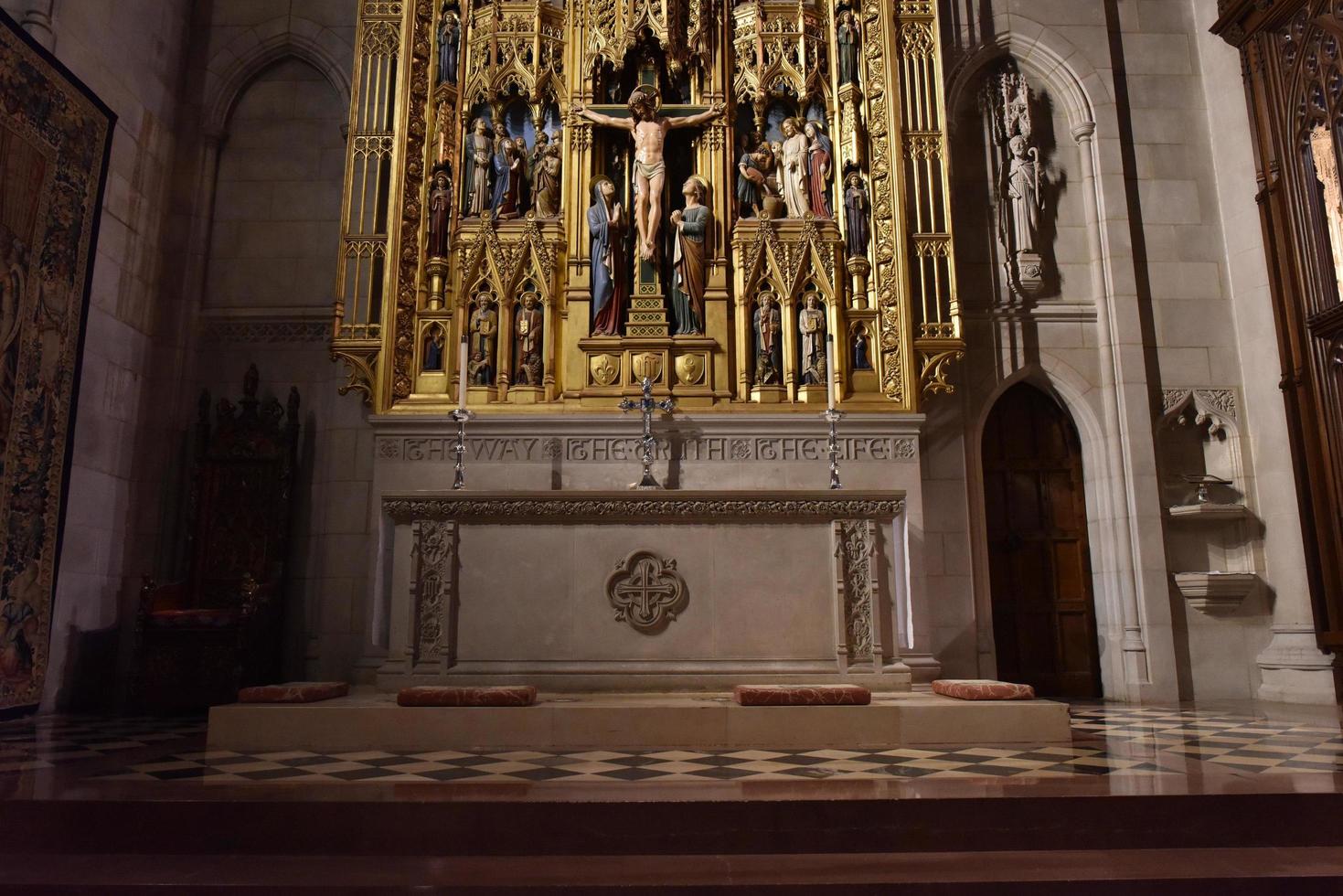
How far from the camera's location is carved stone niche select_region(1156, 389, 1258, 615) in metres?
9.49

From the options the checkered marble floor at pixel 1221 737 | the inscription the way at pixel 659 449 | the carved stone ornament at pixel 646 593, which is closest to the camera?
the checkered marble floor at pixel 1221 737

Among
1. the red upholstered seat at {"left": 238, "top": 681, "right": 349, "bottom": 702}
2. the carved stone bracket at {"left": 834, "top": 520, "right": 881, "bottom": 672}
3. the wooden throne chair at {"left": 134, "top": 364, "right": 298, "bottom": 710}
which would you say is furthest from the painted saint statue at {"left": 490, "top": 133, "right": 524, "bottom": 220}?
the red upholstered seat at {"left": 238, "top": 681, "right": 349, "bottom": 702}

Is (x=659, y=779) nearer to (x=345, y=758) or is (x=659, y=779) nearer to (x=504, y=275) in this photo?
(x=345, y=758)

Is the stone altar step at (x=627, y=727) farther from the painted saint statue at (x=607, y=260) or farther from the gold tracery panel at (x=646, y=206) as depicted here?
the painted saint statue at (x=607, y=260)

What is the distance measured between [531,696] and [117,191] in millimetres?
6947

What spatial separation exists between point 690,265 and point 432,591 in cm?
404

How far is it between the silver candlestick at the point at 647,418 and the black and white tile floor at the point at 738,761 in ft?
9.08

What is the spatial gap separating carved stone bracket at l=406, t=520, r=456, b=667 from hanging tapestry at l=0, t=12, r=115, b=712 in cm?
330

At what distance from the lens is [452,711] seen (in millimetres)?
5969

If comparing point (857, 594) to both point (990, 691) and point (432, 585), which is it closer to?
point (990, 691)

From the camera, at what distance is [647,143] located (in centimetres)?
959

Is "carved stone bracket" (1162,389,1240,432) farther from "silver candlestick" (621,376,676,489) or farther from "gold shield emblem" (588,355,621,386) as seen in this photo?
"gold shield emblem" (588,355,621,386)

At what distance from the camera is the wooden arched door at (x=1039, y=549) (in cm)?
1002

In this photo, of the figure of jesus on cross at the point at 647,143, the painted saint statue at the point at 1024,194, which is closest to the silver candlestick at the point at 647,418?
the figure of jesus on cross at the point at 647,143
